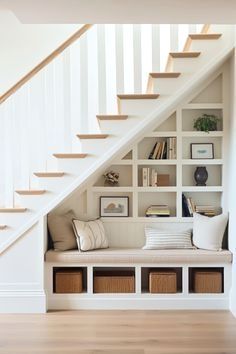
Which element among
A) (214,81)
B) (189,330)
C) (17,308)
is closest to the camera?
(189,330)

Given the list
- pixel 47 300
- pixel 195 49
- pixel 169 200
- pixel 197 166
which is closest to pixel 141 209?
pixel 169 200

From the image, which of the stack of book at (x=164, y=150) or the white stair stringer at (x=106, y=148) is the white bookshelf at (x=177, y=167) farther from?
the white stair stringer at (x=106, y=148)

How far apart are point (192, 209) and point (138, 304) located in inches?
45.0

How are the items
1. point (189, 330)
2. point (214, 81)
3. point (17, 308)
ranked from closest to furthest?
point (189, 330)
point (17, 308)
point (214, 81)

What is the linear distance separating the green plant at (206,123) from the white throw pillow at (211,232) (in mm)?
915

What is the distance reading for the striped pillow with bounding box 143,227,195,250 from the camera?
16.7ft

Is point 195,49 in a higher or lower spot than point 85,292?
higher

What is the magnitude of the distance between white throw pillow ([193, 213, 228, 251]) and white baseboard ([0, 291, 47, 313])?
1655mm

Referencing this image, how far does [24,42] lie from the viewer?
594 centimetres

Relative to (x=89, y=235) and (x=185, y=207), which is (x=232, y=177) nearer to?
(x=185, y=207)

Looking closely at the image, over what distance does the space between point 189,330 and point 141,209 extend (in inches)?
62.2

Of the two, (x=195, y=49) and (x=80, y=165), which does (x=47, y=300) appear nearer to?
(x=80, y=165)

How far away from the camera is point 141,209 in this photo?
550cm

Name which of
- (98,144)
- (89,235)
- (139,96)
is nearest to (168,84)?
(139,96)
